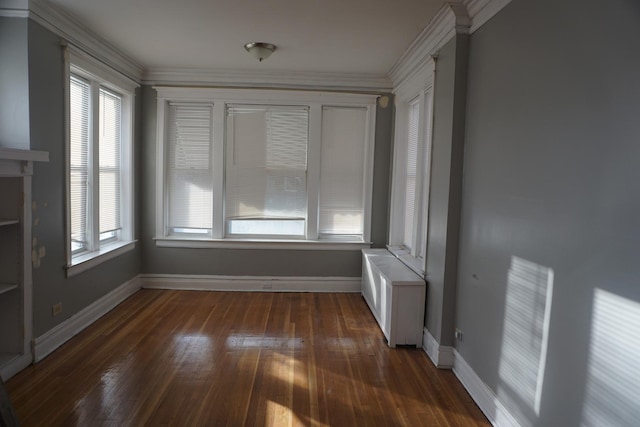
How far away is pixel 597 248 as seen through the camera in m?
1.72

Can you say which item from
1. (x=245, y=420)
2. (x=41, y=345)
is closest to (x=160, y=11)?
(x=41, y=345)

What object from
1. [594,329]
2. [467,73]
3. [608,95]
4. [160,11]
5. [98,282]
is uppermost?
[160,11]

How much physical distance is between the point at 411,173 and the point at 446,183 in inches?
57.4

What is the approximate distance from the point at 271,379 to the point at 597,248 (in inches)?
90.5

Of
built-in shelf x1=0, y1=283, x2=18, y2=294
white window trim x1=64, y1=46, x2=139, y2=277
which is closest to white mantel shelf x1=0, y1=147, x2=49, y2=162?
white window trim x1=64, y1=46, x2=139, y2=277

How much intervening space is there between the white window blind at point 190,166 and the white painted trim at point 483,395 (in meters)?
3.48

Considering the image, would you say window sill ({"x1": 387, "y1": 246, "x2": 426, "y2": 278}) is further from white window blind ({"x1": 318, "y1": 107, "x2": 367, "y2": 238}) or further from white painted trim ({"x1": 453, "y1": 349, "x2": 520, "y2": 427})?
white painted trim ({"x1": 453, "y1": 349, "x2": 520, "y2": 427})

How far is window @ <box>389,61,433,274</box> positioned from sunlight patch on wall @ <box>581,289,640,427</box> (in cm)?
203

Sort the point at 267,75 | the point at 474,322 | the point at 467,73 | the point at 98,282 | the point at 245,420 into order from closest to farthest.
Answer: the point at 245,420, the point at 474,322, the point at 467,73, the point at 98,282, the point at 267,75

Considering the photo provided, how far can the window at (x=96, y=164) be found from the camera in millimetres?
3818

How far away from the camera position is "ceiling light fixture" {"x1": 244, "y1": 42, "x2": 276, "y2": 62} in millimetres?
3980

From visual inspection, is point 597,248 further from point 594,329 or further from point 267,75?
point 267,75

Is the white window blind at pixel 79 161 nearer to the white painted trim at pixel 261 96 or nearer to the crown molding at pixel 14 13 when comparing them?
the crown molding at pixel 14 13

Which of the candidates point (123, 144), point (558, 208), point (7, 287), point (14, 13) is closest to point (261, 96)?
point (123, 144)
